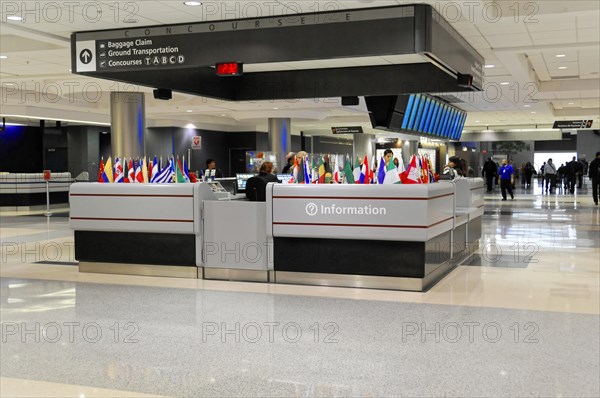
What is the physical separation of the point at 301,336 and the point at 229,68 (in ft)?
11.0

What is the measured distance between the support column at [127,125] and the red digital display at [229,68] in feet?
24.0

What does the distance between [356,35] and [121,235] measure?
3.76 m

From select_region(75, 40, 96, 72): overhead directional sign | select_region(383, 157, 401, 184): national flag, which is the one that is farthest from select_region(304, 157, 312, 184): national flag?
select_region(75, 40, 96, 72): overhead directional sign

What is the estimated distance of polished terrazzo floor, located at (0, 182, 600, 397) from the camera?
4.17m

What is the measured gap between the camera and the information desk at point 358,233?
7176 mm

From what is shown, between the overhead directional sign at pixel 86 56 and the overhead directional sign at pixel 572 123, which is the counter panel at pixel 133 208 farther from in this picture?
the overhead directional sign at pixel 572 123

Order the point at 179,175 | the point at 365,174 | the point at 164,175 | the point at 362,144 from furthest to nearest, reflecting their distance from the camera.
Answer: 1. the point at 362,144
2. the point at 179,175
3. the point at 164,175
4. the point at 365,174

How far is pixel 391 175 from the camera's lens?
745 cm

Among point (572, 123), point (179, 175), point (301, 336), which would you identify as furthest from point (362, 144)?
point (301, 336)

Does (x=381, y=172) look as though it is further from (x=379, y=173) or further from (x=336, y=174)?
(x=336, y=174)

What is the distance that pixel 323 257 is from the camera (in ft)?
24.8

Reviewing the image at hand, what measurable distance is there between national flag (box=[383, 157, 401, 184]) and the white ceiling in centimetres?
168

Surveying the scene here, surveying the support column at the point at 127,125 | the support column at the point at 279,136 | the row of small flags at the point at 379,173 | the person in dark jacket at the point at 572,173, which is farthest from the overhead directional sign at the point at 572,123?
the row of small flags at the point at 379,173

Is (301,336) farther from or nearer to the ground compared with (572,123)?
nearer to the ground
